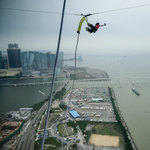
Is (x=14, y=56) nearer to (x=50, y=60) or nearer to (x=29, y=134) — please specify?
(x=50, y=60)

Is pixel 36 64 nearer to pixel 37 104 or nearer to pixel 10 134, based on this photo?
pixel 37 104

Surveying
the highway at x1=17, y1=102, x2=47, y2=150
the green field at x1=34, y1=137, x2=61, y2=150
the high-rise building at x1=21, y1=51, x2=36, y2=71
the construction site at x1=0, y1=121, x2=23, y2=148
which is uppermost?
the high-rise building at x1=21, y1=51, x2=36, y2=71

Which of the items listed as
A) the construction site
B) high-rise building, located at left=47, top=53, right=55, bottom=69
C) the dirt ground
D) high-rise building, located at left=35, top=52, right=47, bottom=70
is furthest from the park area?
high-rise building, located at left=35, top=52, right=47, bottom=70

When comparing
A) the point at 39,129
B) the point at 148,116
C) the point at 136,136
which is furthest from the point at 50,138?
the point at 148,116

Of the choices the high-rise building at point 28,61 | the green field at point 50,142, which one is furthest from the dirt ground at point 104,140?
the high-rise building at point 28,61

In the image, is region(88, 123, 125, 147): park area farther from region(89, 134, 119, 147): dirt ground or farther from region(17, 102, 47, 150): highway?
region(17, 102, 47, 150): highway

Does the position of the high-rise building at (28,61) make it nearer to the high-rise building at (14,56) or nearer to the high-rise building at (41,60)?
the high-rise building at (41,60)
